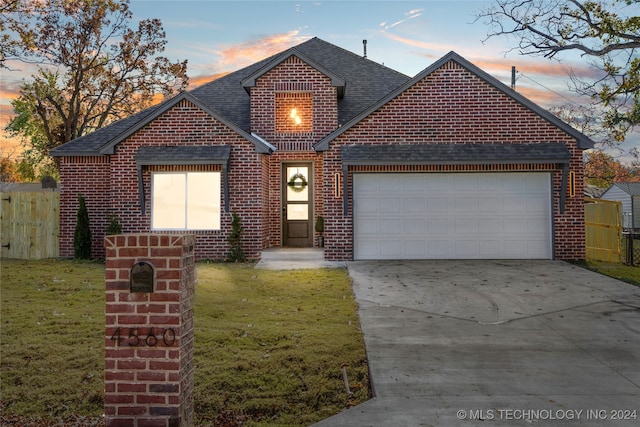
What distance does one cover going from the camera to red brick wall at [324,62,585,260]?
13641 mm

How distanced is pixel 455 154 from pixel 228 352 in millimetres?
9598

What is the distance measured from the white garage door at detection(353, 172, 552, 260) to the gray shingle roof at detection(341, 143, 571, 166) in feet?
1.69

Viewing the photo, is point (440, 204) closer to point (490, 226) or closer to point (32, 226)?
point (490, 226)

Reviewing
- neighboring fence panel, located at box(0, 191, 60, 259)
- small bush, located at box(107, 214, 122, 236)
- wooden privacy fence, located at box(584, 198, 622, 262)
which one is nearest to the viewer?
small bush, located at box(107, 214, 122, 236)

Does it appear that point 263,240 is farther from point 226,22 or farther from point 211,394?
point 211,394

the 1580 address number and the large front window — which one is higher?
the large front window

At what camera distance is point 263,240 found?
49.9ft

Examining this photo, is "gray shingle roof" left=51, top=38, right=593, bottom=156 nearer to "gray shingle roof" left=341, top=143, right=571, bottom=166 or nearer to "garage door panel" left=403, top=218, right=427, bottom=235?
"gray shingle roof" left=341, top=143, right=571, bottom=166

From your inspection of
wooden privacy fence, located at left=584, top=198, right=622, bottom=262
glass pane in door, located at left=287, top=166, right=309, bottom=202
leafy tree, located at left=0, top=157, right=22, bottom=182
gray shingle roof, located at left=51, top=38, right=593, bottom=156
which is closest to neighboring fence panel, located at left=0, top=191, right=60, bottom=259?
gray shingle roof, located at left=51, top=38, right=593, bottom=156

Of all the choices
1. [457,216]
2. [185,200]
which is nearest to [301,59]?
[185,200]

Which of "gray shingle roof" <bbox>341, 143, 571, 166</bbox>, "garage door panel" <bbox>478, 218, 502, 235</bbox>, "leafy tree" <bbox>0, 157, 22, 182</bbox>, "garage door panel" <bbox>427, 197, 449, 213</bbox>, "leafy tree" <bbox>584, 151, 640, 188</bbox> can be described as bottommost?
"garage door panel" <bbox>478, 218, 502, 235</bbox>

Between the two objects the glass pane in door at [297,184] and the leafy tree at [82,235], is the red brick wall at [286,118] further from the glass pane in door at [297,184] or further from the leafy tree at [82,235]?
the leafy tree at [82,235]

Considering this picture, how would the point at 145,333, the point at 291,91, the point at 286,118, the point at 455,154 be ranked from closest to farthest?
the point at 145,333 < the point at 455,154 < the point at 291,91 < the point at 286,118

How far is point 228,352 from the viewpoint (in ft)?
18.7
